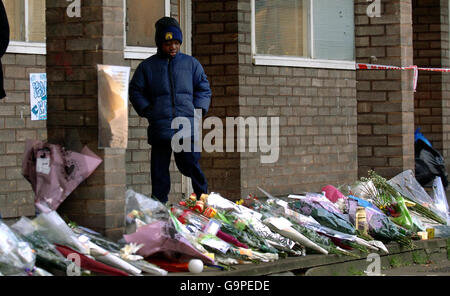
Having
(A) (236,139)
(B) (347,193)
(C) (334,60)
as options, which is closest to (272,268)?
(B) (347,193)

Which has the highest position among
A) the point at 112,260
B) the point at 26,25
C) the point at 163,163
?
the point at 26,25

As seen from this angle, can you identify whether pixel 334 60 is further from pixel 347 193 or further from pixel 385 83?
pixel 347 193

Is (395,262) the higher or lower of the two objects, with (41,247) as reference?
lower

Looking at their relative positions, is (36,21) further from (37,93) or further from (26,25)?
(37,93)

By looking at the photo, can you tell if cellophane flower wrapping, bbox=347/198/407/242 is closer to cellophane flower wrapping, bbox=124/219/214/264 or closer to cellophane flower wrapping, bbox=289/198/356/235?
cellophane flower wrapping, bbox=289/198/356/235

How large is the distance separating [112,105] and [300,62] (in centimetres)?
557

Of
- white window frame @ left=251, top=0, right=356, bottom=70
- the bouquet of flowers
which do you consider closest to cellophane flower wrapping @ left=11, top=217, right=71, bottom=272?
the bouquet of flowers

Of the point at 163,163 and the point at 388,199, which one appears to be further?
the point at 388,199

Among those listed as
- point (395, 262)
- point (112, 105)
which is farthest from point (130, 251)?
point (395, 262)

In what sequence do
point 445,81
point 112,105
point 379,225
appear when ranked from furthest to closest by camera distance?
point 445,81
point 379,225
point 112,105

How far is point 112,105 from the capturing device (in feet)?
25.7

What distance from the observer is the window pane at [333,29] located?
1334 cm

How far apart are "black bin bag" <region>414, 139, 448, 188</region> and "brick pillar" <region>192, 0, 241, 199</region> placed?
4.09m
